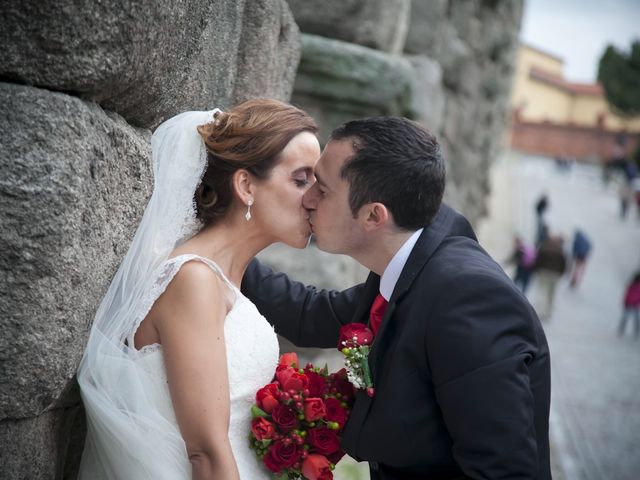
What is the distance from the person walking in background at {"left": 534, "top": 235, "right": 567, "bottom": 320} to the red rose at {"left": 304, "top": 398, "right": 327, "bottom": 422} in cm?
1039

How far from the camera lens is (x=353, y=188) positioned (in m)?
2.26

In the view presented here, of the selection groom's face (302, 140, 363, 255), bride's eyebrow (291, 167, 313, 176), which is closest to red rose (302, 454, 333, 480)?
groom's face (302, 140, 363, 255)

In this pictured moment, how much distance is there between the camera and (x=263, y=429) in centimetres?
227

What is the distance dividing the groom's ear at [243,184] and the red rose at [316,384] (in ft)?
2.00

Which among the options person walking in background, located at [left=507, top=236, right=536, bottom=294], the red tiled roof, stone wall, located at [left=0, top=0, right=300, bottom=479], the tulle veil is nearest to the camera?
stone wall, located at [left=0, top=0, right=300, bottom=479]

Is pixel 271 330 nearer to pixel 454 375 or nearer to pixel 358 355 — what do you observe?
pixel 358 355

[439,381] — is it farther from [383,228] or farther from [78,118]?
[78,118]

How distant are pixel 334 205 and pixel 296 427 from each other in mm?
701

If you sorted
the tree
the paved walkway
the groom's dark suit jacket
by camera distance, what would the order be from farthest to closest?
1. the tree
2. the paved walkway
3. the groom's dark suit jacket

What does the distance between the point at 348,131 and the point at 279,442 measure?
978 millimetres

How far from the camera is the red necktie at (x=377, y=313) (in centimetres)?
240

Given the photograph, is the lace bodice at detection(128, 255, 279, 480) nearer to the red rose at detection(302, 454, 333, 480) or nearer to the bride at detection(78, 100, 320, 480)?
the bride at detection(78, 100, 320, 480)

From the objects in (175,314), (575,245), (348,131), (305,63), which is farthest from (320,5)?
(575,245)

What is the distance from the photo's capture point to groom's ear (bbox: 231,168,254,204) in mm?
2439
